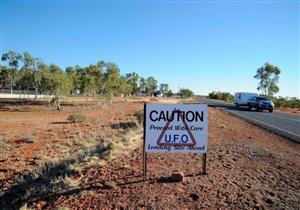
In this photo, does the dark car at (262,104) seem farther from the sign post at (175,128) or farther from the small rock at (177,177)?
the small rock at (177,177)

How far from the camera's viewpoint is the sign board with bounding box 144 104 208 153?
21.5 feet

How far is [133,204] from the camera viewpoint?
5.26 metres

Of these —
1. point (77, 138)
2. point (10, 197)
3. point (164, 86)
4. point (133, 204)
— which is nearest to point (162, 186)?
point (133, 204)

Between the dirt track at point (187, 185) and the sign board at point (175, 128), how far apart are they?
26.7 inches

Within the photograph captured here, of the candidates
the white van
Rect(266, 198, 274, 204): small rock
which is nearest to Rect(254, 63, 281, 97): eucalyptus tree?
the white van

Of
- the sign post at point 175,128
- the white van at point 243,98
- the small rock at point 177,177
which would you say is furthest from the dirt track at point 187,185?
the white van at point 243,98

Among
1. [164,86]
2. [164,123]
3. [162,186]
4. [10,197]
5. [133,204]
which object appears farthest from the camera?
[164,86]

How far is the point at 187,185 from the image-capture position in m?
6.04

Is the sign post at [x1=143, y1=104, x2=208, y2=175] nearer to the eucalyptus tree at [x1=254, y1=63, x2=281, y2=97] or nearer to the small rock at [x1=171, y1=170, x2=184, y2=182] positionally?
the small rock at [x1=171, y1=170, x2=184, y2=182]

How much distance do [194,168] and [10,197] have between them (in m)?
4.59

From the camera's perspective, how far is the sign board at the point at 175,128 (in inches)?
258

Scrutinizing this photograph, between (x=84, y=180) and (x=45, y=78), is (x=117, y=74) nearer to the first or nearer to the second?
(x=45, y=78)

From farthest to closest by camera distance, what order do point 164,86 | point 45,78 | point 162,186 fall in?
point 164,86 → point 45,78 → point 162,186

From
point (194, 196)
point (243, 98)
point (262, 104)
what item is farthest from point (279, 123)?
point (243, 98)
